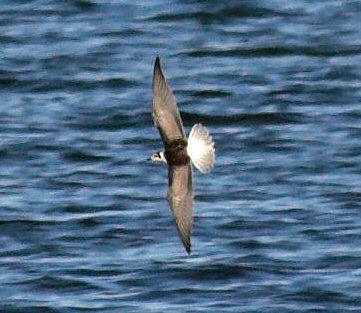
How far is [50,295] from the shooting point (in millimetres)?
10430

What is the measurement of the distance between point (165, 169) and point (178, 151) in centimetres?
480

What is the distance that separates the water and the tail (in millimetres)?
2553

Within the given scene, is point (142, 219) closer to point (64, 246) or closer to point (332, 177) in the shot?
point (64, 246)

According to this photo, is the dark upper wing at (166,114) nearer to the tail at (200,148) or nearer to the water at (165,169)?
the tail at (200,148)

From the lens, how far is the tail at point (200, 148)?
7535 millimetres

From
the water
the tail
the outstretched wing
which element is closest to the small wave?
the water

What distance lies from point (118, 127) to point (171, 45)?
1.88m

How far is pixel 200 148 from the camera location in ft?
25.1

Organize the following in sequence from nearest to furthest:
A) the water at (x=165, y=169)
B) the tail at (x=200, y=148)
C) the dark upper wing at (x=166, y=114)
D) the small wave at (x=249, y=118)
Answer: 1. the tail at (x=200, y=148)
2. the dark upper wing at (x=166, y=114)
3. the water at (x=165, y=169)
4. the small wave at (x=249, y=118)

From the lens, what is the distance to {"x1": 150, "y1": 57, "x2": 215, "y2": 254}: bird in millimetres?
7621

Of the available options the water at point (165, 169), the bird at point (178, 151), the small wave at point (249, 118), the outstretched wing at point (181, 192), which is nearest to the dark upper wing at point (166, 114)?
the bird at point (178, 151)

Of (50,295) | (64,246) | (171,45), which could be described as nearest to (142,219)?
(64,246)

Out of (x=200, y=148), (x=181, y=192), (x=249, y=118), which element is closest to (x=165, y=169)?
(x=249, y=118)

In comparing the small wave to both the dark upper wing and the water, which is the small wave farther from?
the dark upper wing
